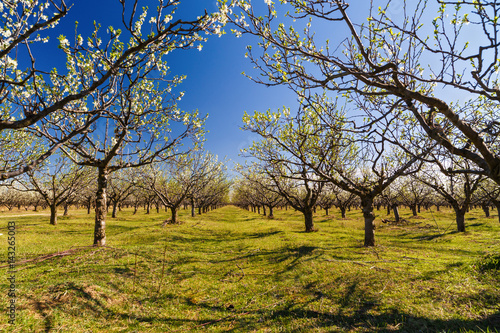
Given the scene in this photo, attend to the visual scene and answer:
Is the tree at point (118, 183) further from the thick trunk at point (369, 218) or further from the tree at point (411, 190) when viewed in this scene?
the tree at point (411, 190)

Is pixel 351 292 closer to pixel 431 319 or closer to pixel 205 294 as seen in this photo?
pixel 431 319

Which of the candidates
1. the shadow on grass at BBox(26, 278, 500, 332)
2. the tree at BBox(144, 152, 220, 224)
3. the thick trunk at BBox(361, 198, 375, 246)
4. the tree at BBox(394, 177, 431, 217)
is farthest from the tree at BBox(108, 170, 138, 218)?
the tree at BBox(394, 177, 431, 217)

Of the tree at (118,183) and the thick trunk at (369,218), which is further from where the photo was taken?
the tree at (118,183)

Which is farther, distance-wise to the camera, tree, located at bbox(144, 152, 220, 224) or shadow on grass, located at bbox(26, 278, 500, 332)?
tree, located at bbox(144, 152, 220, 224)

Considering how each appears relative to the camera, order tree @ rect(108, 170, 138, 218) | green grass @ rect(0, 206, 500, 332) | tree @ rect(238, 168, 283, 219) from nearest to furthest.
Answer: green grass @ rect(0, 206, 500, 332) < tree @ rect(238, 168, 283, 219) < tree @ rect(108, 170, 138, 218)

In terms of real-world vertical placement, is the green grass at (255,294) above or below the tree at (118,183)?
below

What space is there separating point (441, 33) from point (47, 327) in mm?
11845

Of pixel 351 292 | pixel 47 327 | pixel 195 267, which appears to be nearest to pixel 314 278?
pixel 351 292

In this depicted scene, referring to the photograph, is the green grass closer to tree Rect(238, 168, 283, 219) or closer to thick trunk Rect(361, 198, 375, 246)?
thick trunk Rect(361, 198, 375, 246)

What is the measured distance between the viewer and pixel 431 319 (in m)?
5.18

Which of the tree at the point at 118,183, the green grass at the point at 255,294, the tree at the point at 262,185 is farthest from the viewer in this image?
the tree at the point at 118,183

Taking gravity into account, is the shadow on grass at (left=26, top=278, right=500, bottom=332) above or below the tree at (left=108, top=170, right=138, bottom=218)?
below

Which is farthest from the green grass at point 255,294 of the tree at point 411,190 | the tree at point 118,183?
the tree at point 411,190

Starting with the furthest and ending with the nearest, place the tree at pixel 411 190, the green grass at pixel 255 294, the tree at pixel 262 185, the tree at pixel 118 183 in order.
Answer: the tree at pixel 411 190
the tree at pixel 118 183
the tree at pixel 262 185
the green grass at pixel 255 294
